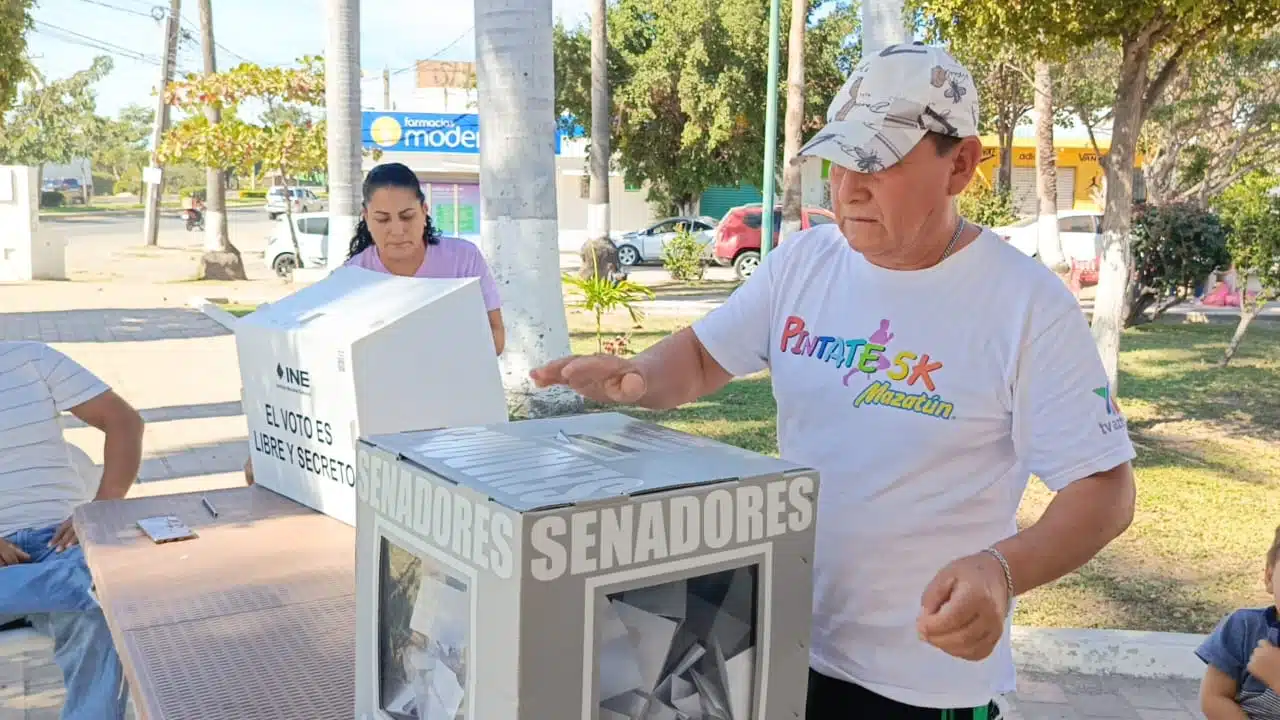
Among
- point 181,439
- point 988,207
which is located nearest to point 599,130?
point 988,207

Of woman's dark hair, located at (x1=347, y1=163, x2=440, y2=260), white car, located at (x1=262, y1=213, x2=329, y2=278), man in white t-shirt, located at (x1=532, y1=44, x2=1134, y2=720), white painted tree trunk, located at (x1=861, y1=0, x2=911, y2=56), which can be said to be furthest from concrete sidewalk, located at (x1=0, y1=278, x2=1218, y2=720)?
white car, located at (x1=262, y1=213, x2=329, y2=278)

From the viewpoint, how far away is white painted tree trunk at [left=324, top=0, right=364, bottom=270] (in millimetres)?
8648

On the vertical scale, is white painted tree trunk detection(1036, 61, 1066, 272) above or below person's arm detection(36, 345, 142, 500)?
above

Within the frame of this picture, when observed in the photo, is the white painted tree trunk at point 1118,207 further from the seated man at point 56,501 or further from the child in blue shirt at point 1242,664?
the seated man at point 56,501

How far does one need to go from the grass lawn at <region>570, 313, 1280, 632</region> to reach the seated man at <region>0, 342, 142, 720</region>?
3284 mm

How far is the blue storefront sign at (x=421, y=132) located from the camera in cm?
2928

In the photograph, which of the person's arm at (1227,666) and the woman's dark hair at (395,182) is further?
the woman's dark hair at (395,182)

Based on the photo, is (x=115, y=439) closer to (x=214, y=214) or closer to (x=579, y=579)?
(x=579, y=579)

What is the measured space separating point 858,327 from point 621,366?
345 millimetres

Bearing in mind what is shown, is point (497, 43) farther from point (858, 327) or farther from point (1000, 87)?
point (1000, 87)

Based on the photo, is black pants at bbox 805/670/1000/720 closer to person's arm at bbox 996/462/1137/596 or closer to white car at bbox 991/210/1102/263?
person's arm at bbox 996/462/1137/596

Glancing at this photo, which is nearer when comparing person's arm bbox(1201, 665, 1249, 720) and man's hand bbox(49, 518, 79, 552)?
person's arm bbox(1201, 665, 1249, 720)

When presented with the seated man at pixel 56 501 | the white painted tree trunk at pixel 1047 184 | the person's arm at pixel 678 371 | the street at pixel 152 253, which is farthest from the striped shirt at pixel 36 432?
the white painted tree trunk at pixel 1047 184

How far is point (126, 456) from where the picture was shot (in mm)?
3244
